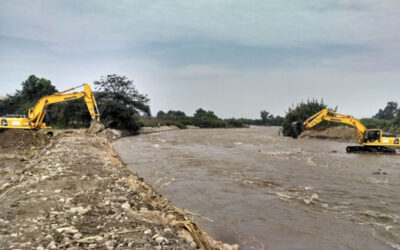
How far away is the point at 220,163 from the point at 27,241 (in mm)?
11604

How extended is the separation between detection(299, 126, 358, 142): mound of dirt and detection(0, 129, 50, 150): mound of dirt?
2988cm

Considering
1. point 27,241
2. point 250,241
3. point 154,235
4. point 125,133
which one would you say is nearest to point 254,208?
point 250,241

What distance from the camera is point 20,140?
16.5 metres

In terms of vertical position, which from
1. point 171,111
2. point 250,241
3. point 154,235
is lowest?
point 250,241

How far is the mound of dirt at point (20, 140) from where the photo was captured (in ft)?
51.9

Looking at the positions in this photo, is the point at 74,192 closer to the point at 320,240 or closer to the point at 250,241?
the point at 250,241

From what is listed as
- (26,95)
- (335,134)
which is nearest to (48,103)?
(335,134)

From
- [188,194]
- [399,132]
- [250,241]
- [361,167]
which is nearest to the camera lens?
[250,241]

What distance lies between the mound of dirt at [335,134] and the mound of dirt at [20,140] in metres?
29.9

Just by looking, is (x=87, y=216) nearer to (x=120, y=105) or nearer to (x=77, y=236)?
(x=77, y=236)

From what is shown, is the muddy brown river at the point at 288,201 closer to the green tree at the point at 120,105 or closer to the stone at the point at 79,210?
the stone at the point at 79,210

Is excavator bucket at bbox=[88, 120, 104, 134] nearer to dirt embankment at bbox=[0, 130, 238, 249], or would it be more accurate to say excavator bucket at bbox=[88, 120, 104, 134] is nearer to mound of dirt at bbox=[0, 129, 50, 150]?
mound of dirt at bbox=[0, 129, 50, 150]

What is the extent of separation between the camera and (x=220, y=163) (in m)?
14.7

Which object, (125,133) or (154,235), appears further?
(125,133)
